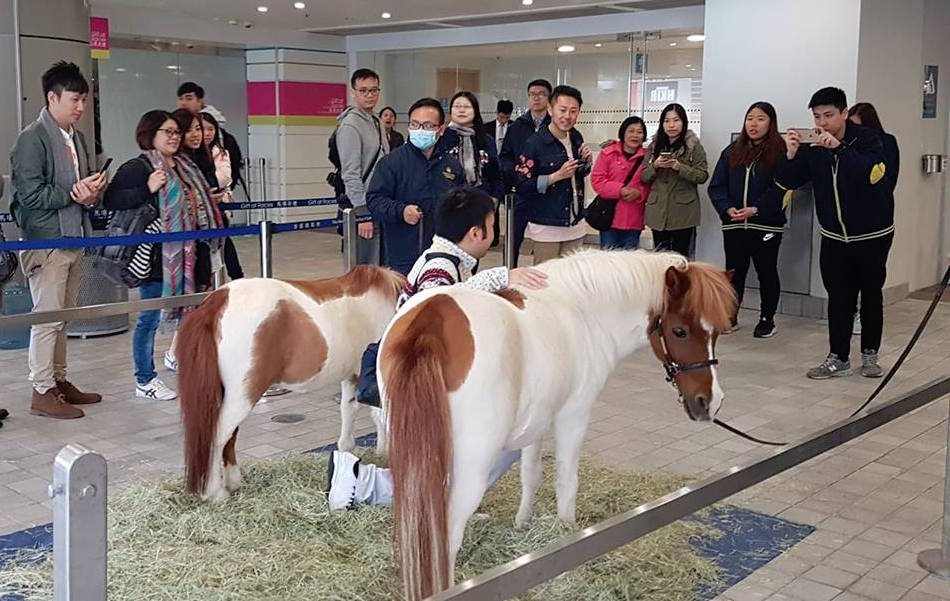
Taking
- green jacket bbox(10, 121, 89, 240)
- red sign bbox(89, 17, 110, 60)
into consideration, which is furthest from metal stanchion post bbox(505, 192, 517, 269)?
red sign bbox(89, 17, 110, 60)

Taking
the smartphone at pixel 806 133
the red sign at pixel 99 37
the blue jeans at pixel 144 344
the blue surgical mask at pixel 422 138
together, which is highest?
the red sign at pixel 99 37

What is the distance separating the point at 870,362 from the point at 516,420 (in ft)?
13.9

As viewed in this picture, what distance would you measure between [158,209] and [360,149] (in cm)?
128

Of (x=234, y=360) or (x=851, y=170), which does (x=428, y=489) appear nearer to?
(x=234, y=360)

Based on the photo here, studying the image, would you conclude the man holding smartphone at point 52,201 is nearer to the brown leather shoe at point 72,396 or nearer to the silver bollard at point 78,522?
the brown leather shoe at point 72,396

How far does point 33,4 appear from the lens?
23.8 feet

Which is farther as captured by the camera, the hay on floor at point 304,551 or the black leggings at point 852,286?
the black leggings at point 852,286

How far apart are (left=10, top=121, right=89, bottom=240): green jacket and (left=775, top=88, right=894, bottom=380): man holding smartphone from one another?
4.45 metres

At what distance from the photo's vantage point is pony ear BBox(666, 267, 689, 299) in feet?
10.4

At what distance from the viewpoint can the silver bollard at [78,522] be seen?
4.71ft

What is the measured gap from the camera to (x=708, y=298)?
3.16 metres

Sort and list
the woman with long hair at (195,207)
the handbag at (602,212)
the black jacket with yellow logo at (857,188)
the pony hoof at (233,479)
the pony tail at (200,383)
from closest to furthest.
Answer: the pony tail at (200,383) < the pony hoof at (233,479) < the woman with long hair at (195,207) < the black jacket with yellow logo at (857,188) < the handbag at (602,212)

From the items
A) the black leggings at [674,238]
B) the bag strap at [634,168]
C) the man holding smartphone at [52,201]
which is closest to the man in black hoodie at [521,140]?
the bag strap at [634,168]

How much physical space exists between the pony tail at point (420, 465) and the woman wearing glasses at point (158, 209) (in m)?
3.38
